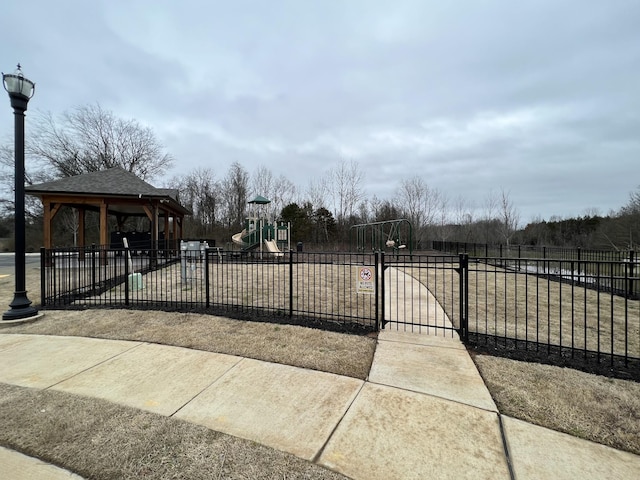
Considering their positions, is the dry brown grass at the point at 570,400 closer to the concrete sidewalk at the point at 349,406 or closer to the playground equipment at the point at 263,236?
the concrete sidewalk at the point at 349,406

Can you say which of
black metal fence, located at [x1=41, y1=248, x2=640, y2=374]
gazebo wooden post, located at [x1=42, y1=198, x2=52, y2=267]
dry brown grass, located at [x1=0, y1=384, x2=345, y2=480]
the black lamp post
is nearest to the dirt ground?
dry brown grass, located at [x1=0, y1=384, x2=345, y2=480]

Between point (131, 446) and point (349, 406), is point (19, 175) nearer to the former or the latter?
point (131, 446)

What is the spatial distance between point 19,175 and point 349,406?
7525 millimetres

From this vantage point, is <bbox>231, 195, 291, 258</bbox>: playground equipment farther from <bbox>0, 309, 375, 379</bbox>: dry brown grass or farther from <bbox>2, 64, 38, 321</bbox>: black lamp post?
<bbox>0, 309, 375, 379</bbox>: dry brown grass

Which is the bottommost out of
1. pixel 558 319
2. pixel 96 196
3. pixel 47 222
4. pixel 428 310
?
pixel 558 319

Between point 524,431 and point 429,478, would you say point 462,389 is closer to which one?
point 524,431

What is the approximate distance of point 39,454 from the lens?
7.54 ft

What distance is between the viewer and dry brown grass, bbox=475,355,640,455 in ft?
8.47

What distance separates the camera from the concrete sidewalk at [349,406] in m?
2.21

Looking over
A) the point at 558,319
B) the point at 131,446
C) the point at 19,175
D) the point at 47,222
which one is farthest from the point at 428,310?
the point at 47,222

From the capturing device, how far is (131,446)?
2.36m

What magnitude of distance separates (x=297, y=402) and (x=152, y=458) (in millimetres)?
1239

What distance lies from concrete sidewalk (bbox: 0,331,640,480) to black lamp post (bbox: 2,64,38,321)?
198 cm

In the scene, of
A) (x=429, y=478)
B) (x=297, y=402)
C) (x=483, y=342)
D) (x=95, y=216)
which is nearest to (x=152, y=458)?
(x=297, y=402)
